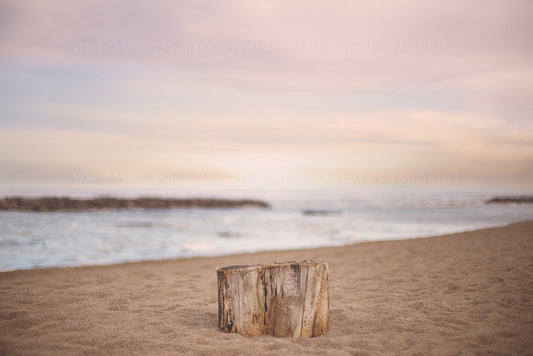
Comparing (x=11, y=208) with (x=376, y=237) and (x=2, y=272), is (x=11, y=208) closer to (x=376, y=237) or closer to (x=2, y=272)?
(x=2, y=272)

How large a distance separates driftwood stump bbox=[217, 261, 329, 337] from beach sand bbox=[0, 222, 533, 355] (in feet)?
0.50

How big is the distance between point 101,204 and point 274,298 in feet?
112

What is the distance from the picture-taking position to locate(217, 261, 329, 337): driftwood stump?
4172 mm

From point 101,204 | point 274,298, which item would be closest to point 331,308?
point 274,298

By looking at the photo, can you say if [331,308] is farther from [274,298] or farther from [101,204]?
[101,204]

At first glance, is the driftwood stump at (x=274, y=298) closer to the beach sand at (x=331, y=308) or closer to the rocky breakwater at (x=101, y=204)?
the beach sand at (x=331, y=308)

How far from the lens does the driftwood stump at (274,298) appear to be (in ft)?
13.7

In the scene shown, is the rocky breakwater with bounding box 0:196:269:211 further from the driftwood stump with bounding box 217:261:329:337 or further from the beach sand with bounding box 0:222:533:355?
the driftwood stump with bounding box 217:261:329:337

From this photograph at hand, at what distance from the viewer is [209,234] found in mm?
16703

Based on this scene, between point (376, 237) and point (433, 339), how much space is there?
11.3 m

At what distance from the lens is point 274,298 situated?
4230 mm

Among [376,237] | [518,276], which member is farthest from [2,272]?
[376,237]

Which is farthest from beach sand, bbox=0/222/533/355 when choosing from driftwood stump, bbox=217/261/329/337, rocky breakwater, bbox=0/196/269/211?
rocky breakwater, bbox=0/196/269/211

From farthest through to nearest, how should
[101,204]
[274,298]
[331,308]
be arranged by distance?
[101,204] < [331,308] < [274,298]
